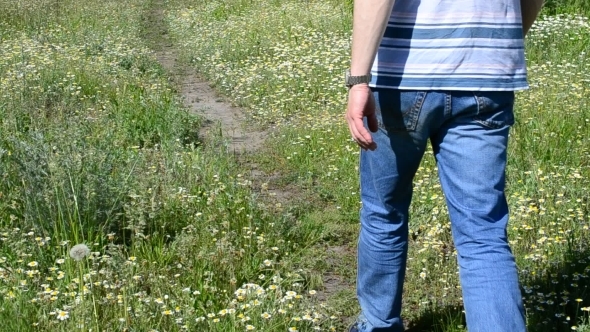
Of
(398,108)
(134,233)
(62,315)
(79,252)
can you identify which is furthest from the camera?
(134,233)

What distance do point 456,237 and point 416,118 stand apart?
1.35 feet

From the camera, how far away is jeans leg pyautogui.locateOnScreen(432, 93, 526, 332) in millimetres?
2680

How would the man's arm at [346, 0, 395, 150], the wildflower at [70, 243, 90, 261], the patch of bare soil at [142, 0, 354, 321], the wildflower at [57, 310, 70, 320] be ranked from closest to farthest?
the man's arm at [346, 0, 395, 150] → the wildflower at [57, 310, 70, 320] → the wildflower at [70, 243, 90, 261] → the patch of bare soil at [142, 0, 354, 321]

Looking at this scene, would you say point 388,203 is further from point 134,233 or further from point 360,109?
point 134,233

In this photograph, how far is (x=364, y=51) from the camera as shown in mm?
2713

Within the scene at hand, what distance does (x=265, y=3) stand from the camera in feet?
45.3

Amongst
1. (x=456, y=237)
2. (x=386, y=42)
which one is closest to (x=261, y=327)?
(x=456, y=237)

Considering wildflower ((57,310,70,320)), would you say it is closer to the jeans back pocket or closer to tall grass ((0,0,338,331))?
tall grass ((0,0,338,331))

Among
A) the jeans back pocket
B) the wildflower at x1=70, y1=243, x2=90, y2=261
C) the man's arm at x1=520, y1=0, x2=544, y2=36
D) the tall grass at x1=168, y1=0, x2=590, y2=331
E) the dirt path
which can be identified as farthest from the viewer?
the dirt path

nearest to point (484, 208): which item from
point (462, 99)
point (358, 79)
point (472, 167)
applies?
point (472, 167)

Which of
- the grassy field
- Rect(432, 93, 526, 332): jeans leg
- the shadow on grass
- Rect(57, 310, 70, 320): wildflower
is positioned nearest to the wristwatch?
Rect(432, 93, 526, 332): jeans leg

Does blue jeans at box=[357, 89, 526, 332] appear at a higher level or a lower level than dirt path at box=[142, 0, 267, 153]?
higher

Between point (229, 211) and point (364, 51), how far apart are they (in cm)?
205

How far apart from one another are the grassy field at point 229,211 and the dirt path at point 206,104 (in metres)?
0.16
